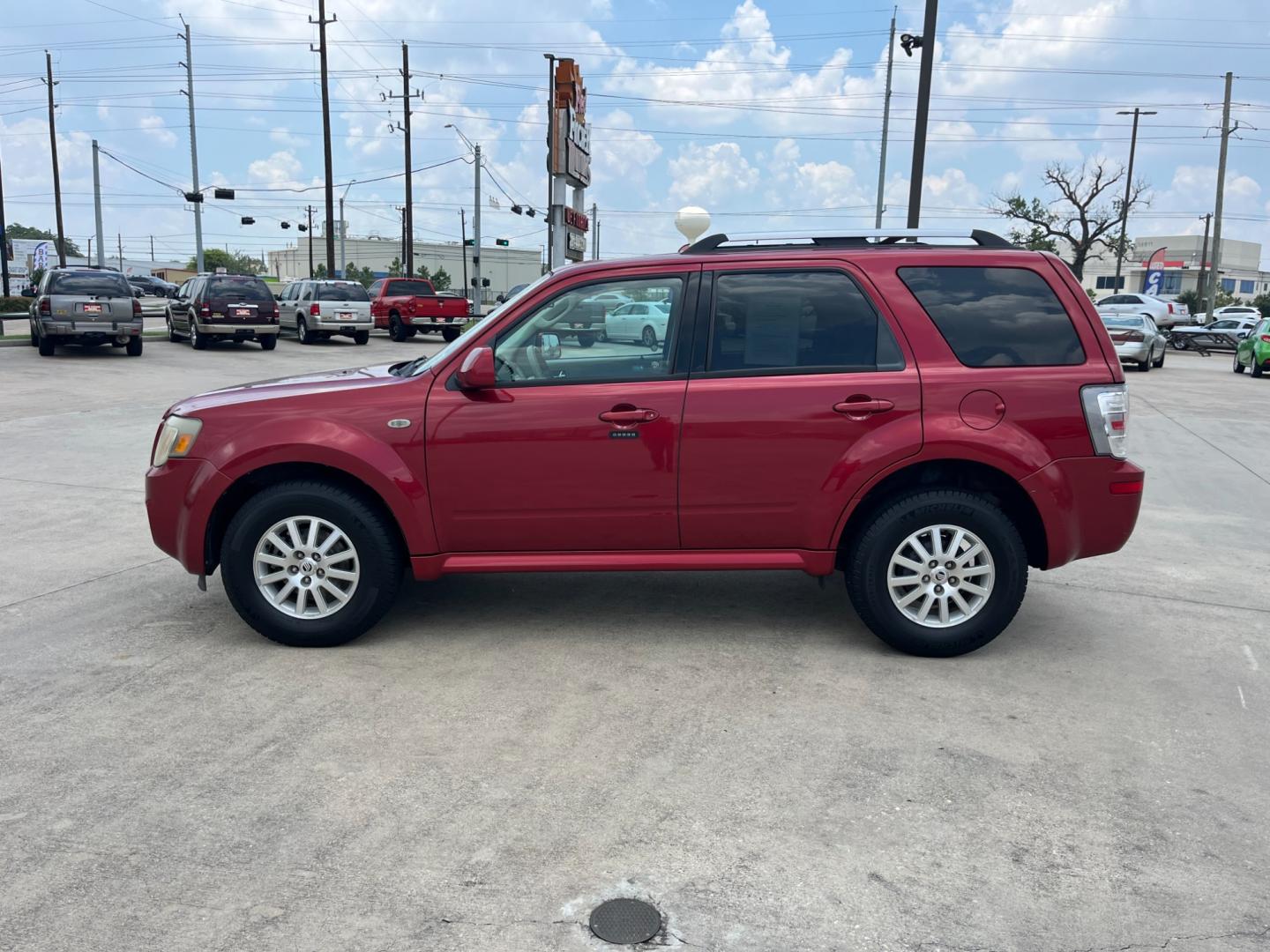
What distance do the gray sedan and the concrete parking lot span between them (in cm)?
2117

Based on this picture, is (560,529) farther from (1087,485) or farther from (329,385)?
(1087,485)

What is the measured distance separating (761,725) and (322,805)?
168cm

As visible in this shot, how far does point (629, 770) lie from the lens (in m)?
3.77

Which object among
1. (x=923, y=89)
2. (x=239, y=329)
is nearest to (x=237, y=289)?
(x=239, y=329)

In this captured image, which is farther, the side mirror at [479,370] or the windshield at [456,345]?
the windshield at [456,345]

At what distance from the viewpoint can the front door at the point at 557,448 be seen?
15.9 feet

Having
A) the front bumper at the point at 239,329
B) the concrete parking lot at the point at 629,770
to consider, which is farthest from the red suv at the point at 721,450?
the front bumper at the point at 239,329

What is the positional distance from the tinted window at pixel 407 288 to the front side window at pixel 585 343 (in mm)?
28098

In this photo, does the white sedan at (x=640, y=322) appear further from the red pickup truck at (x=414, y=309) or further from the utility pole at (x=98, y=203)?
the utility pole at (x=98, y=203)

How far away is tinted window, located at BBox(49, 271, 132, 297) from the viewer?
2147cm

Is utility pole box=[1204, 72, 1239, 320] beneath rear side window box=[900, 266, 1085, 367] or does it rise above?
above

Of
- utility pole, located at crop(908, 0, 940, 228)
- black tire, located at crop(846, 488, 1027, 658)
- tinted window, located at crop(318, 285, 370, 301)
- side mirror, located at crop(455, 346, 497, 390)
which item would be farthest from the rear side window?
tinted window, located at crop(318, 285, 370, 301)

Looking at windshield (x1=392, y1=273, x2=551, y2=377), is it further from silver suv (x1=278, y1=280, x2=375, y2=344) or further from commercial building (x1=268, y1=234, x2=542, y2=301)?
commercial building (x1=268, y1=234, x2=542, y2=301)

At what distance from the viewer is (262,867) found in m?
3.12
